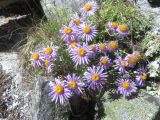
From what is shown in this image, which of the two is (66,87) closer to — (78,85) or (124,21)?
(78,85)

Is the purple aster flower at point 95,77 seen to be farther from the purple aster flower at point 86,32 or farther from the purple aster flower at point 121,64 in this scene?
the purple aster flower at point 86,32

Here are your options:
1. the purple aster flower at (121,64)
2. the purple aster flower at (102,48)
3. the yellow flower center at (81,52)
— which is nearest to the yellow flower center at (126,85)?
the purple aster flower at (121,64)

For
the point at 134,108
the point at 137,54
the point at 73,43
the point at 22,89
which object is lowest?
the point at 22,89

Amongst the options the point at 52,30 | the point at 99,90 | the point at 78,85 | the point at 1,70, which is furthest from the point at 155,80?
the point at 1,70

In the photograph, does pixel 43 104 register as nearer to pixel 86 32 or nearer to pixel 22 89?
pixel 86 32

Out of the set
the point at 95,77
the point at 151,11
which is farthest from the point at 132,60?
the point at 151,11

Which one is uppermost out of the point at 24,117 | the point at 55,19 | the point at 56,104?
the point at 55,19
